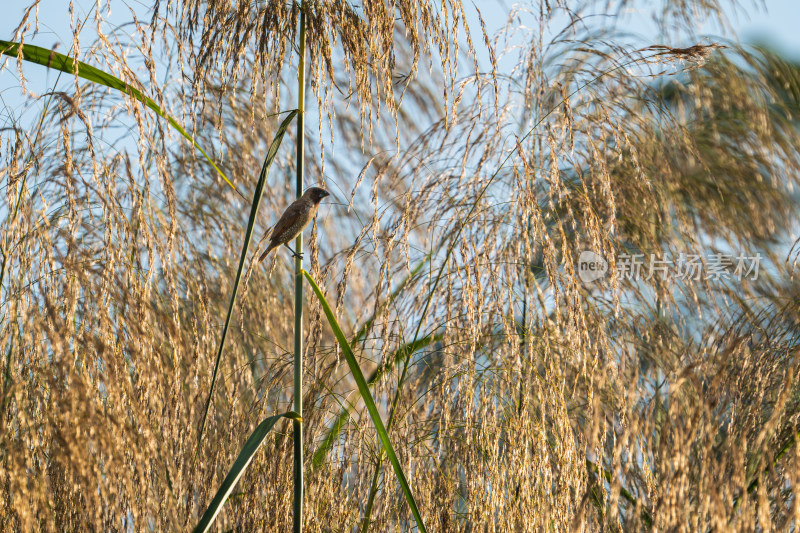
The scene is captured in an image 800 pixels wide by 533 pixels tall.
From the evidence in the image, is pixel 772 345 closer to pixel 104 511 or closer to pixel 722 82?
pixel 722 82

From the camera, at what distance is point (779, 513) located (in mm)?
1639

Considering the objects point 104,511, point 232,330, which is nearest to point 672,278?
point 232,330

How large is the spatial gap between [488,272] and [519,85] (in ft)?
2.45

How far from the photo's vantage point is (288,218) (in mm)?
1395

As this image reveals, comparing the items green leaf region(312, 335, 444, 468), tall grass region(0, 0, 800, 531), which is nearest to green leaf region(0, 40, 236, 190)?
tall grass region(0, 0, 800, 531)

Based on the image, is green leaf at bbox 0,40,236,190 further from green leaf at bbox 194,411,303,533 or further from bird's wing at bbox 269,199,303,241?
green leaf at bbox 194,411,303,533

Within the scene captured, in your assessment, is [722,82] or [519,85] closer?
[519,85]

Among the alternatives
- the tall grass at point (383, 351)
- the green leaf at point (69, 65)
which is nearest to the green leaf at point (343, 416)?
the tall grass at point (383, 351)

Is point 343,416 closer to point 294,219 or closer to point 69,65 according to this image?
point 294,219

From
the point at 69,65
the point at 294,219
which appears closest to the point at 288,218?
the point at 294,219

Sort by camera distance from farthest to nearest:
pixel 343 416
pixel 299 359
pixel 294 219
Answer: pixel 343 416
pixel 294 219
pixel 299 359

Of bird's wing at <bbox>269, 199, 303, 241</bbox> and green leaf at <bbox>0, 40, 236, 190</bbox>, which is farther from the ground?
green leaf at <bbox>0, 40, 236, 190</bbox>

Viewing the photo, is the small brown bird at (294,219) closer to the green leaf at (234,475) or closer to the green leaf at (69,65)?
the green leaf at (69,65)

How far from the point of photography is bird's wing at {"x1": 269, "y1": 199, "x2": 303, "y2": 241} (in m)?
1.35
